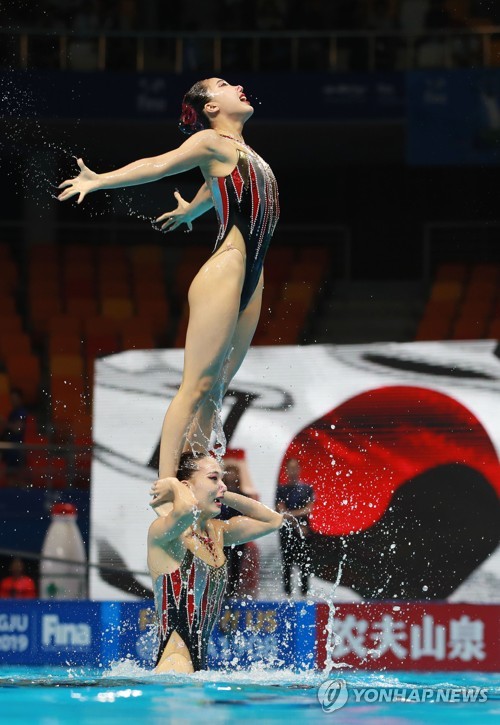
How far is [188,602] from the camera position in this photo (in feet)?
17.2

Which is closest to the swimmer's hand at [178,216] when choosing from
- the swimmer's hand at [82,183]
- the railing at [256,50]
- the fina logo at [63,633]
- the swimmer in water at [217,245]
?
the swimmer in water at [217,245]

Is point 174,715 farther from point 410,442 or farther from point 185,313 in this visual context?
point 185,313

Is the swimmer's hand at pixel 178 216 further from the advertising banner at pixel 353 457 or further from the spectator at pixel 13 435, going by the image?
the spectator at pixel 13 435

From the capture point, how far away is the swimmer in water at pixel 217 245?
5.10 m

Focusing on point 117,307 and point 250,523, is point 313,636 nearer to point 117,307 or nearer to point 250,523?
point 250,523

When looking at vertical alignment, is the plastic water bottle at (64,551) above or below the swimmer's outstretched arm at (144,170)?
below

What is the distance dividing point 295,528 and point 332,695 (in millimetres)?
3408

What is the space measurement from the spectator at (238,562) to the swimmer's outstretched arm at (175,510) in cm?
297

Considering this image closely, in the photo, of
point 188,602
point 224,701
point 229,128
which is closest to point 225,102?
point 229,128

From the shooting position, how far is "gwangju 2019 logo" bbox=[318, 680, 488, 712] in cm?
478

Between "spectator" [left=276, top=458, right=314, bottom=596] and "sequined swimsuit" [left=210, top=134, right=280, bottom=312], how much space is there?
3116 mm

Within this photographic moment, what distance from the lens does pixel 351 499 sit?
824 centimetres

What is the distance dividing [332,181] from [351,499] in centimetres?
742

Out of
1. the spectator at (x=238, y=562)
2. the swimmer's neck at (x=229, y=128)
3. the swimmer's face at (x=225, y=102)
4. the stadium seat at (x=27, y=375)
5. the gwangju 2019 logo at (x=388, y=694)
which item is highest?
the swimmer's face at (x=225, y=102)
